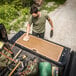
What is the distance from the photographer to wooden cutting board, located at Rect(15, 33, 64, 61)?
Answer: 6.54 feet

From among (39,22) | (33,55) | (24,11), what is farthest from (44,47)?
(24,11)

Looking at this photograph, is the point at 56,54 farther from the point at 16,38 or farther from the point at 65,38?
the point at 65,38

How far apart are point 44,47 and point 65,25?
11.7ft

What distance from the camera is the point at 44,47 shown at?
215 cm

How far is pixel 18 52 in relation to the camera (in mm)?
2018

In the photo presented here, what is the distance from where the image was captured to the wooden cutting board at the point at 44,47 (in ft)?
6.54

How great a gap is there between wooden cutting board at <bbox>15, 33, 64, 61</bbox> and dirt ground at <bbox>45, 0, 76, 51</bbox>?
208 cm

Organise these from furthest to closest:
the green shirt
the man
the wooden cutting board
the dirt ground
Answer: the dirt ground → the green shirt → the man → the wooden cutting board

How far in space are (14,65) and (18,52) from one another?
364 millimetres

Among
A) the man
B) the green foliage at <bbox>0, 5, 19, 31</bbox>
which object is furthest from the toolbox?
the green foliage at <bbox>0, 5, 19, 31</bbox>

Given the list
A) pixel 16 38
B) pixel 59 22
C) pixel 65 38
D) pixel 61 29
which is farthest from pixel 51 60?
pixel 59 22

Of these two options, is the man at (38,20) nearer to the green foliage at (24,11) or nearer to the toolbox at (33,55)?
the toolbox at (33,55)

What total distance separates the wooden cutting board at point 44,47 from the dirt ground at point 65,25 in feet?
6.82

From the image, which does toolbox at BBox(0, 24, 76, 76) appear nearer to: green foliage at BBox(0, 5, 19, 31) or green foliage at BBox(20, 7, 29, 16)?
green foliage at BBox(0, 5, 19, 31)
